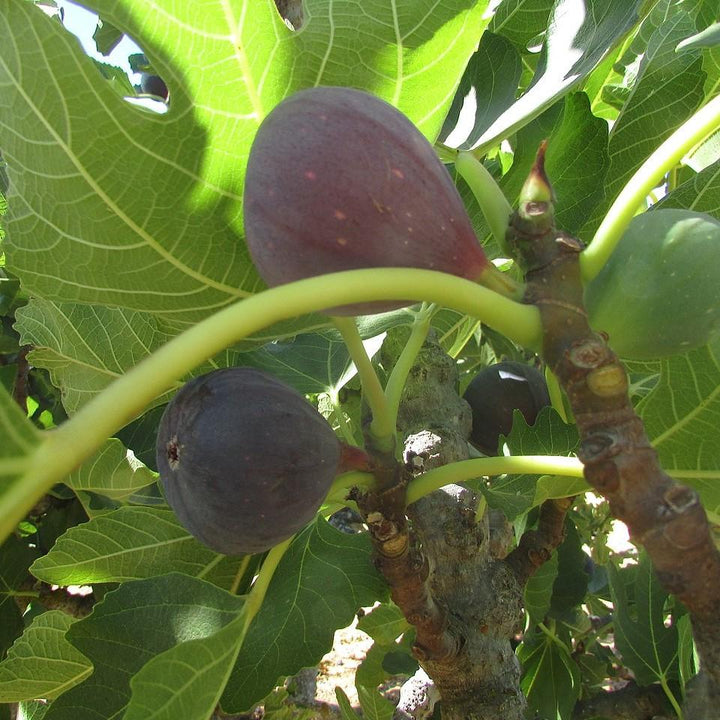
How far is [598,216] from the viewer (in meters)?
1.48

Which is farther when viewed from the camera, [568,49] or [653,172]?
[568,49]

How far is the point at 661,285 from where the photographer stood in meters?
0.81

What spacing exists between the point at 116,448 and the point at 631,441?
112cm

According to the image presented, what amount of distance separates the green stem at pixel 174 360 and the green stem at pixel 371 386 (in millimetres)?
351

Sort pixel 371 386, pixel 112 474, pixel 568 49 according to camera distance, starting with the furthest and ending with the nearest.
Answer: pixel 112 474 < pixel 568 49 < pixel 371 386

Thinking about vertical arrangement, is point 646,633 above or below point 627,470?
below

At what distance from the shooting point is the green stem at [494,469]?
1021 millimetres

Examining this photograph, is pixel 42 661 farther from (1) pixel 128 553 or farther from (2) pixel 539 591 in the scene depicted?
(2) pixel 539 591

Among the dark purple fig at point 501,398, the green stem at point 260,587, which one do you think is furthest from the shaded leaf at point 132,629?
the dark purple fig at point 501,398

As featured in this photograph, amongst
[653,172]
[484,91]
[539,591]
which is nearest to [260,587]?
[653,172]

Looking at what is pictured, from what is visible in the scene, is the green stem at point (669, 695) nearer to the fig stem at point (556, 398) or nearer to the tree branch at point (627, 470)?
the fig stem at point (556, 398)

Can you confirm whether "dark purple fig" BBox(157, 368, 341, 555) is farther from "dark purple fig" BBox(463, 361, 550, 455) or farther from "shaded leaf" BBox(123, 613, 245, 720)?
"dark purple fig" BBox(463, 361, 550, 455)

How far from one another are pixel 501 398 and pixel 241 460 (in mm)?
970

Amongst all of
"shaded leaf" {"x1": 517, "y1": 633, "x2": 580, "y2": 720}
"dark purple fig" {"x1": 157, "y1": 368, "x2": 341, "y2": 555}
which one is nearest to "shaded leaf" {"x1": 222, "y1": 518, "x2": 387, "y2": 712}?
"dark purple fig" {"x1": 157, "y1": 368, "x2": 341, "y2": 555}
